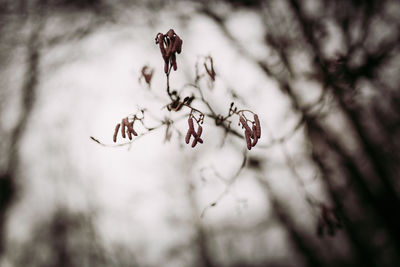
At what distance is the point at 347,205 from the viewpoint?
2506 millimetres

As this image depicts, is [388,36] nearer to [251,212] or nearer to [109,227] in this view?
[251,212]

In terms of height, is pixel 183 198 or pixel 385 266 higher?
pixel 183 198

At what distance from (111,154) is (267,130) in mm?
1664

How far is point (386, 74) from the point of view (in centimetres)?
258

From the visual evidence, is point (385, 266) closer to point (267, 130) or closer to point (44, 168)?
point (267, 130)

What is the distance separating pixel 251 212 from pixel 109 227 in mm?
1508

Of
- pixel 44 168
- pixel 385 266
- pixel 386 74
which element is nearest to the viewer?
pixel 385 266

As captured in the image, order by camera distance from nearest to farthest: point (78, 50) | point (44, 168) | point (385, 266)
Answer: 1. point (385, 266)
2. point (44, 168)
3. point (78, 50)

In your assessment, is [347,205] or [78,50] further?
[78,50]

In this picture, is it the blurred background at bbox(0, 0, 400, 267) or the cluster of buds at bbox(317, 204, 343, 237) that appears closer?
the cluster of buds at bbox(317, 204, 343, 237)

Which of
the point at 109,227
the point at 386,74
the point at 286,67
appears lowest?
the point at 109,227

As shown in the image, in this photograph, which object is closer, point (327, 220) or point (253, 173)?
point (327, 220)

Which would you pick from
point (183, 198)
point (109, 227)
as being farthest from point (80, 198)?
point (183, 198)

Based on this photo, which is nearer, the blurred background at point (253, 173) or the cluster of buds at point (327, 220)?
the cluster of buds at point (327, 220)
